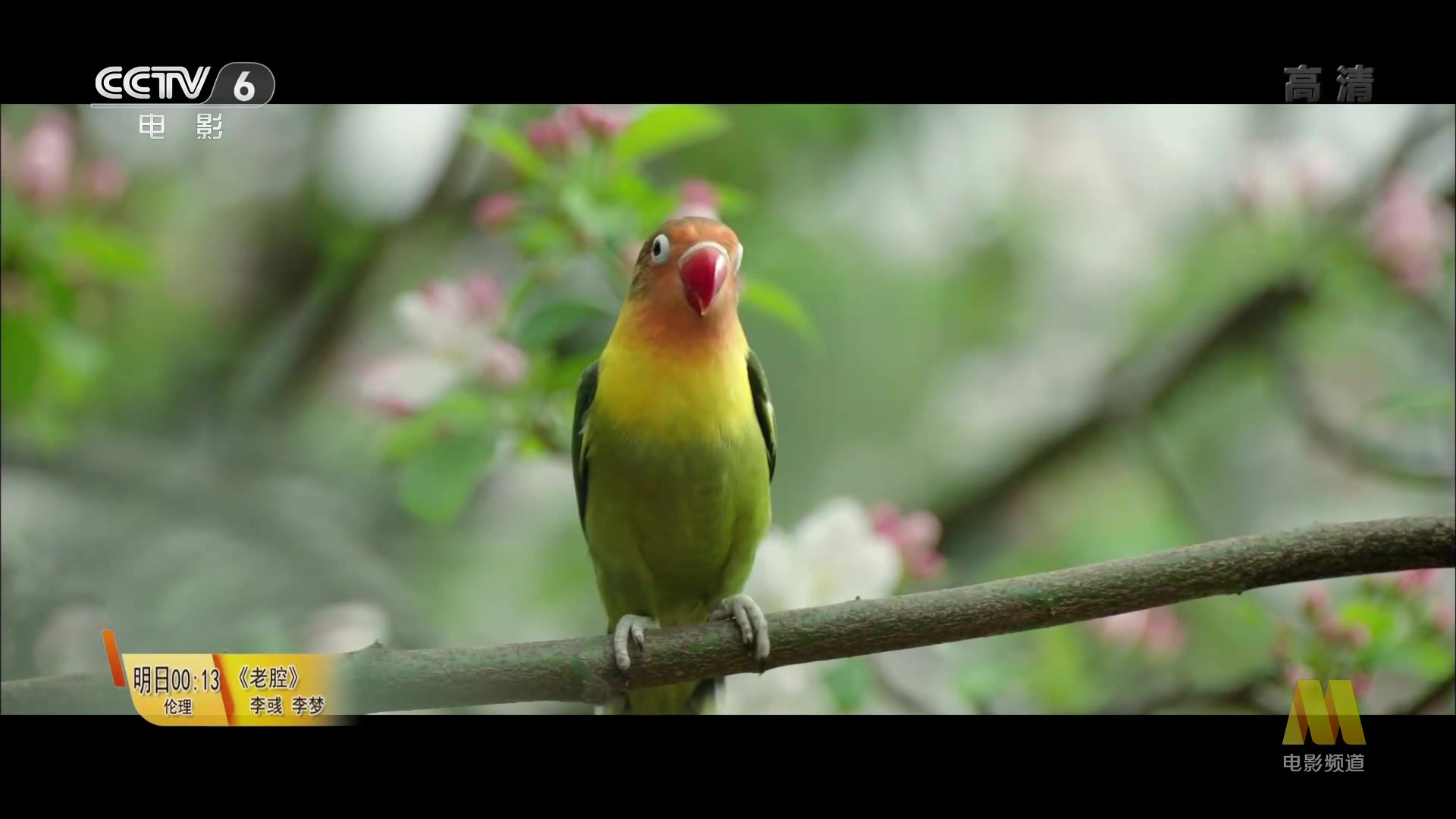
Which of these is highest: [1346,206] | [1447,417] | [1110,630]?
[1346,206]

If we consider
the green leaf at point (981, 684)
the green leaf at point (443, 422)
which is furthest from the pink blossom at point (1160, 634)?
the green leaf at point (443, 422)

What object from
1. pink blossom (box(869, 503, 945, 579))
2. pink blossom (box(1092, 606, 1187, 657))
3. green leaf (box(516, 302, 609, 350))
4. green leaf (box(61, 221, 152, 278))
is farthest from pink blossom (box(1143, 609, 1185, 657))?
green leaf (box(61, 221, 152, 278))

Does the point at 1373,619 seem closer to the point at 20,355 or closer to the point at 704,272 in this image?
the point at 704,272

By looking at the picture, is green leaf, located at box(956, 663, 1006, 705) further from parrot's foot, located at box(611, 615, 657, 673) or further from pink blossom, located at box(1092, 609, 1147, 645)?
parrot's foot, located at box(611, 615, 657, 673)

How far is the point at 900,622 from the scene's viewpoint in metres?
1.85

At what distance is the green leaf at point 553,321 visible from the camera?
2088 millimetres

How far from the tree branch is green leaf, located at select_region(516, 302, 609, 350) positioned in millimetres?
530

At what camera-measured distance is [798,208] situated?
11.0ft

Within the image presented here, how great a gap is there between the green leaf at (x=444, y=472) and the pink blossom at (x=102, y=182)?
101 cm

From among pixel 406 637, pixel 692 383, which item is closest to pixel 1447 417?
pixel 692 383

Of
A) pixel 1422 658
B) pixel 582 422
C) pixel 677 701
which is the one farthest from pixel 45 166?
pixel 1422 658
